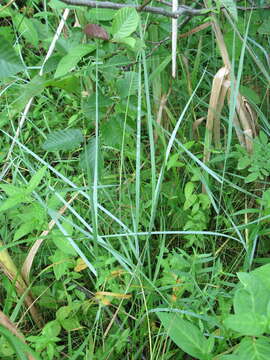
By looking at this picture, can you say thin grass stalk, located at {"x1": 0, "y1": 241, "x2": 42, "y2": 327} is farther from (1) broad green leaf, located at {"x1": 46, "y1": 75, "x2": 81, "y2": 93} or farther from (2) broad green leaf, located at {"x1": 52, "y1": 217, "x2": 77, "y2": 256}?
(1) broad green leaf, located at {"x1": 46, "y1": 75, "x2": 81, "y2": 93}

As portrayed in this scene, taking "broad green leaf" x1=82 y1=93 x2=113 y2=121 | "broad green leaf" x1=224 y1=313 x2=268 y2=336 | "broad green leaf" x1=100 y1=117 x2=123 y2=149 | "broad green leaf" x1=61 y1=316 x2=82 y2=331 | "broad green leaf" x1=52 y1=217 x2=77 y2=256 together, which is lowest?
"broad green leaf" x1=61 y1=316 x2=82 y2=331

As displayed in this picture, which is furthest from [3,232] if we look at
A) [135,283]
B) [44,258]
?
[135,283]

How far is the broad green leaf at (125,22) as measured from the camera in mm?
940

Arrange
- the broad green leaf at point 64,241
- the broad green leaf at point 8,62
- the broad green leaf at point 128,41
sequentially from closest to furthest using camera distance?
the broad green leaf at point 8,62
the broad green leaf at point 128,41
the broad green leaf at point 64,241

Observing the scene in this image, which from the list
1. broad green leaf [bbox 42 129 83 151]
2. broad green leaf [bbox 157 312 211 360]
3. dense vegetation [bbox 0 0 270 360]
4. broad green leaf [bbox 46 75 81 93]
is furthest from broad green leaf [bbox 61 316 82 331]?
broad green leaf [bbox 46 75 81 93]

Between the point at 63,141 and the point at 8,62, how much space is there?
1.10 feet

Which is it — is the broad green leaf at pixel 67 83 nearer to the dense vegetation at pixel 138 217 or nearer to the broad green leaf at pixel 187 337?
the dense vegetation at pixel 138 217

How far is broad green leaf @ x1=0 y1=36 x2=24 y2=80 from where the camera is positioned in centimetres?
80

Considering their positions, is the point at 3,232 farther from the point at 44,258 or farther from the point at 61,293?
the point at 61,293

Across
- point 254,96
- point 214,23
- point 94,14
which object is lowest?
point 254,96

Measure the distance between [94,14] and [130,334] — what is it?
680 mm

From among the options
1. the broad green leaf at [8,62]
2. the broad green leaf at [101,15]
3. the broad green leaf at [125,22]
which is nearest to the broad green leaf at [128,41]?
the broad green leaf at [125,22]

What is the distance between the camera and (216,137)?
1337 millimetres

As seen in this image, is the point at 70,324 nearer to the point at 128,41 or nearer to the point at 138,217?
the point at 138,217
